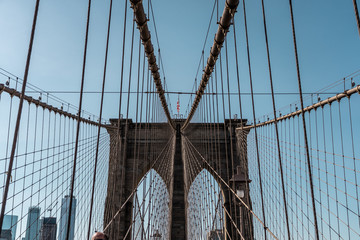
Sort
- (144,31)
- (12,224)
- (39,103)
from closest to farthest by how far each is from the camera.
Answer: (144,31) → (39,103) → (12,224)

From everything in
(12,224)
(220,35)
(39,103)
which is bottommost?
(12,224)

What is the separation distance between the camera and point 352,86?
19.1 ft

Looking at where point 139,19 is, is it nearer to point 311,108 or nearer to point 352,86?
point 352,86

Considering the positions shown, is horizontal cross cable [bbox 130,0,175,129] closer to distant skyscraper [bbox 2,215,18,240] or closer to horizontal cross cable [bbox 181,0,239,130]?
horizontal cross cable [bbox 181,0,239,130]

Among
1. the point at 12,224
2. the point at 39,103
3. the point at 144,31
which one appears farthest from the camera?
the point at 12,224

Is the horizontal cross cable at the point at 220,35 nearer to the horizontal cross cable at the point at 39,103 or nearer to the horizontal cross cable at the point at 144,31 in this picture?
the horizontal cross cable at the point at 144,31

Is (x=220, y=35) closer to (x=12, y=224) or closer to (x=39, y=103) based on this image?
(x=39, y=103)

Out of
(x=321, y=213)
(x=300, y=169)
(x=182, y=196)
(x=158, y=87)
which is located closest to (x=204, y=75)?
(x=158, y=87)

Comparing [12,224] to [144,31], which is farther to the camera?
[12,224]

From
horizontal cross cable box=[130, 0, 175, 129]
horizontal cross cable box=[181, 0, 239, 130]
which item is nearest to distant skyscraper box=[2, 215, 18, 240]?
horizontal cross cable box=[130, 0, 175, 129]

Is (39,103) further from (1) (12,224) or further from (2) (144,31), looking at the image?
(1) (12,224)

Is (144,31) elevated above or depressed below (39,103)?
above

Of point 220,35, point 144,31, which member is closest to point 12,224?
point 144,31

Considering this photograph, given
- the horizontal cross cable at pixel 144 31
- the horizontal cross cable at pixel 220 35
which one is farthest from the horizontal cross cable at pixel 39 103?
the horizontal cross cable at pixel 220 35
